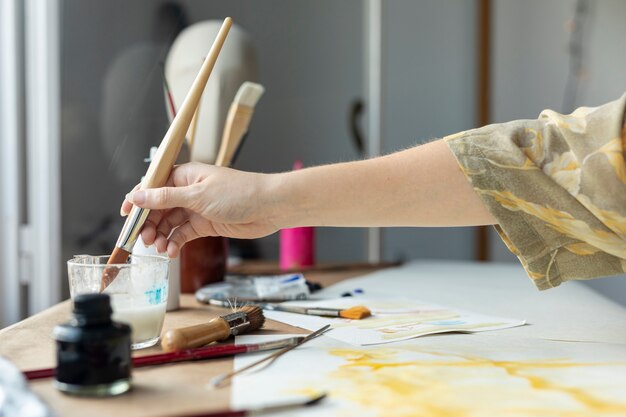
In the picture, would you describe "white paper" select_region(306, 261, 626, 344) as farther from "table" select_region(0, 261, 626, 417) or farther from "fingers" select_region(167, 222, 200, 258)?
"fingers" select_region(167, 222, 200, 258)

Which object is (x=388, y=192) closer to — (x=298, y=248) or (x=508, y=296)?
(x=508, y=296)

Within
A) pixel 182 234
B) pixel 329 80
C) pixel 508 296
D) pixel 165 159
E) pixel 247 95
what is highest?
pixel 329 80

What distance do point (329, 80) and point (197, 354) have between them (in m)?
1.57

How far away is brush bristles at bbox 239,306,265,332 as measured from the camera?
901 millimetres

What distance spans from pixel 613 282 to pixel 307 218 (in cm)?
137

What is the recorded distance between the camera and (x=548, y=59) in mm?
2318

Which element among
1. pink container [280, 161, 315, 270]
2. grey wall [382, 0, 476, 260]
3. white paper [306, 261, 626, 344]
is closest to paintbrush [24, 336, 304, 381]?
white paper [306, 261, 626, 344]

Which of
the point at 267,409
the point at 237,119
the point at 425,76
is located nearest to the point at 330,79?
the point at 425,76

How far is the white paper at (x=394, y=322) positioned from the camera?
90 centimetres

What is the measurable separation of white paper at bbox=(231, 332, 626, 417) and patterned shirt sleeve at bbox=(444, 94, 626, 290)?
0.36ft

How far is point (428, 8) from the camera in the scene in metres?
2.46

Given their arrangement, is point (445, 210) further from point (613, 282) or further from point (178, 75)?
point (613, 282)

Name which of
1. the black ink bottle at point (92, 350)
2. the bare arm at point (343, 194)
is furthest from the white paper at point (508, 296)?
the black ink bottle at point (92, 350)

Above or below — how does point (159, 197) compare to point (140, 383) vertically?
above
